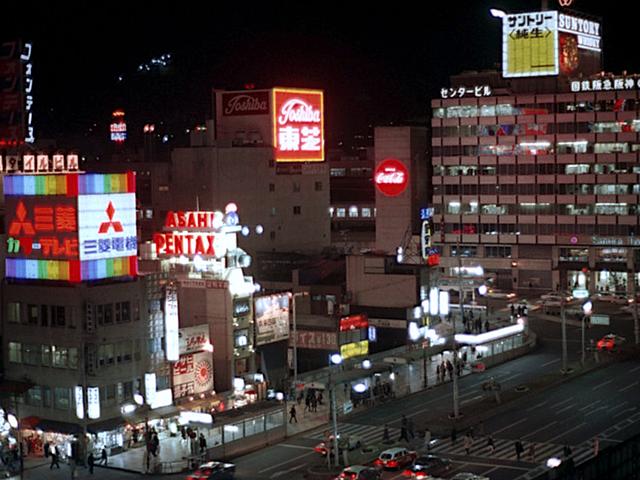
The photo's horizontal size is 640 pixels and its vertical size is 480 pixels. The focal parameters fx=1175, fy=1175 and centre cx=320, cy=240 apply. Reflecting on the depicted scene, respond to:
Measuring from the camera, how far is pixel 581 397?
78.2m

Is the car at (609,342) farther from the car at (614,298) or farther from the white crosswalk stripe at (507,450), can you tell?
the white crosswalk stripe at (507,450)

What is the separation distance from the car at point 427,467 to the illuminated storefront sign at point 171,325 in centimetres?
1871

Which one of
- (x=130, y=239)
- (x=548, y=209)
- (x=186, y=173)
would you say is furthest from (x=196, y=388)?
(x=548, y=209)

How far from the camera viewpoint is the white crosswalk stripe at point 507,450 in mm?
62094

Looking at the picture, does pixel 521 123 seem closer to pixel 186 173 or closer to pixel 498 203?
pixel 498 203

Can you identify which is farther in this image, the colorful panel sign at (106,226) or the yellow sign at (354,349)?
the yellow sign at (354,349)

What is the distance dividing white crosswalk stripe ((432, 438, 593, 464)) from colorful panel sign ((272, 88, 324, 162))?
61.5 meters

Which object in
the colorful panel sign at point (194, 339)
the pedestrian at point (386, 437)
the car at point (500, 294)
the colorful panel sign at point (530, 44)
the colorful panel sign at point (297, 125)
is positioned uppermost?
the colorful panel sign at point (530, 44)

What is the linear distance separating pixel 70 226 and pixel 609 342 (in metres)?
48.9

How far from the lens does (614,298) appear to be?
128 meters

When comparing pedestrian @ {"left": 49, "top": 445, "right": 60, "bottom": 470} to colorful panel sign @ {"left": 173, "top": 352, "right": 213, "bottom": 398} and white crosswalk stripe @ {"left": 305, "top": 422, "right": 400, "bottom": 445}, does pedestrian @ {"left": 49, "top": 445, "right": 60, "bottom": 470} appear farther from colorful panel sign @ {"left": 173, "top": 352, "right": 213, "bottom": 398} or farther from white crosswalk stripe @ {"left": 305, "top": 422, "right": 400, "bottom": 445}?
white crosswalk stripe @ {"left": 305, "top": 422, "right": 400, "bottom": 445}

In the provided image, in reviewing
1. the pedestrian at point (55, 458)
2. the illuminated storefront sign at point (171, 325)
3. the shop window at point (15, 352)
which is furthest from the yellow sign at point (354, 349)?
the pedestrian at point (55, 458)

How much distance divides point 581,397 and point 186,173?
52.0 metres

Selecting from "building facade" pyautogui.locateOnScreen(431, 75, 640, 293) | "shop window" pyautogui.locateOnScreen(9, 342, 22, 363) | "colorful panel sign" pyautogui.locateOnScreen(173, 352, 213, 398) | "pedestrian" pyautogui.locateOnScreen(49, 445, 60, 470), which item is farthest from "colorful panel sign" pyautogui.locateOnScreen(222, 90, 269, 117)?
"pedestrian" pyautogui.locateOnScreen(49, 445, 60, 470)
